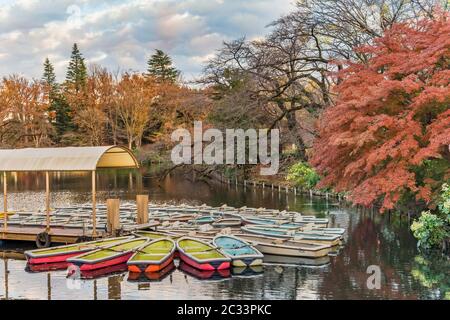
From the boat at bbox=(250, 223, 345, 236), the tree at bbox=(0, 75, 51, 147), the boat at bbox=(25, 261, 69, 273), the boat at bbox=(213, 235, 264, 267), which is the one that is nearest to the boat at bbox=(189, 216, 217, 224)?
the boat at bbox=(250, 223, 345, 236)

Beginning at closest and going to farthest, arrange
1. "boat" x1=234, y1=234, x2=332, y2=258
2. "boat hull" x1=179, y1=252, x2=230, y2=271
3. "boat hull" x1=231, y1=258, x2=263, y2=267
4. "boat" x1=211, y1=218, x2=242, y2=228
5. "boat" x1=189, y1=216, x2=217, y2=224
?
"boat hull" x1=179, y1=252, x2=230, y2=271 < "boat hull" x1=231, y1=258, x2=263, y2=267 < "boat" x1=234, y1=234, x2=332, y2=258 < "boat" x1=211, y1=218, x2=242, y2=228 < "boat" x1=189, y1=216, x2=217, y2=224

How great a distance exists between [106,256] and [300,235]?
21.0 feet

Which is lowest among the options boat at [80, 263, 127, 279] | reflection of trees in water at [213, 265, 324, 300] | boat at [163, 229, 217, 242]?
reflection of trees in water at [213, 265, 324, 300]

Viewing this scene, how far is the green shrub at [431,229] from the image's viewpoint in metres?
16.1

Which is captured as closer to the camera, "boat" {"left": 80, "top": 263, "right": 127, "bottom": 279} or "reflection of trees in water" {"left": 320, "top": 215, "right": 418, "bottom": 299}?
"reflection of trees in water" {"left": 320, "top": 215, "right": 418, "bottom": 299}

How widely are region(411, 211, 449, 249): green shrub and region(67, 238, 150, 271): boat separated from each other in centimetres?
838

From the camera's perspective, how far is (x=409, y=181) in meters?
16.7

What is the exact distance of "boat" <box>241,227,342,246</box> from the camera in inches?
661

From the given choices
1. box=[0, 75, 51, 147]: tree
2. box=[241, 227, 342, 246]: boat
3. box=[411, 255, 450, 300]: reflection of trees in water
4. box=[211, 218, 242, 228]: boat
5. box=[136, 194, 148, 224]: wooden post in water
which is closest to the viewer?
box=[411, 255, 450, 300]: reflection of trees in water

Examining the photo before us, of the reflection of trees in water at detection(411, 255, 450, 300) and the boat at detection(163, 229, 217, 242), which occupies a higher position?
the boat at detection(163, 229, 217, 242)

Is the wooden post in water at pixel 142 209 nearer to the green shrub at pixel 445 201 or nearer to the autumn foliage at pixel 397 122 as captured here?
the autumn foliage at pixel 397 122

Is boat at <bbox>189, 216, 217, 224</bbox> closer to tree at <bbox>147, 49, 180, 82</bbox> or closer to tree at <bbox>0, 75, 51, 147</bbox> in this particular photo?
tree at <bbox>0, 75, 51, 147</bbox>

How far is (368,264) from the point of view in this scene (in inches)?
593

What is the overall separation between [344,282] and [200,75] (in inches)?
1096
